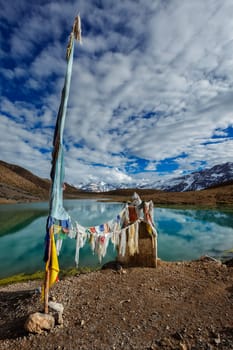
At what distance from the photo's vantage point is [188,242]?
23547mm

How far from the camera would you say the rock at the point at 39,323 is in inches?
234

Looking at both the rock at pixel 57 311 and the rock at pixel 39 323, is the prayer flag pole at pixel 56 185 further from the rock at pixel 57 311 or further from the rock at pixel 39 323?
the rock at pixel 57 311

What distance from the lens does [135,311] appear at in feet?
22.4

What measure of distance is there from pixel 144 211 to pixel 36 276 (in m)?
8.59

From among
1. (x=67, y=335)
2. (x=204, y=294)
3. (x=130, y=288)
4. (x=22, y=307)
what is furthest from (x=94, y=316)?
(x=204, y=294)

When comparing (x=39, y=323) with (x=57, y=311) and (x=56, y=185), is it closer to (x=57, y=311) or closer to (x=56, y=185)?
(x=57, y=311)

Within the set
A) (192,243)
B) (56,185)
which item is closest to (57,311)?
(56,185)

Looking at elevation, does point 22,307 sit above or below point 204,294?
below

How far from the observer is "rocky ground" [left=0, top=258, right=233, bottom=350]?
219 inches

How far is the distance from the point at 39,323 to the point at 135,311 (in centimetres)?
299

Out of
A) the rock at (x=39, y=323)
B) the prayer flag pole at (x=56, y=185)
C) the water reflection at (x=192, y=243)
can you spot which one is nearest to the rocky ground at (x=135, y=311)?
the rock at (x=39, y=323)

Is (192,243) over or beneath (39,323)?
beneath

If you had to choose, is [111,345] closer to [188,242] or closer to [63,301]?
[63,301]

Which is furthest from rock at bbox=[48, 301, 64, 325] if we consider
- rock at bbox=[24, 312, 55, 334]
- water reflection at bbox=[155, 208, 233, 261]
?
water reflection at bbox=[155, 208, 233, 261]
